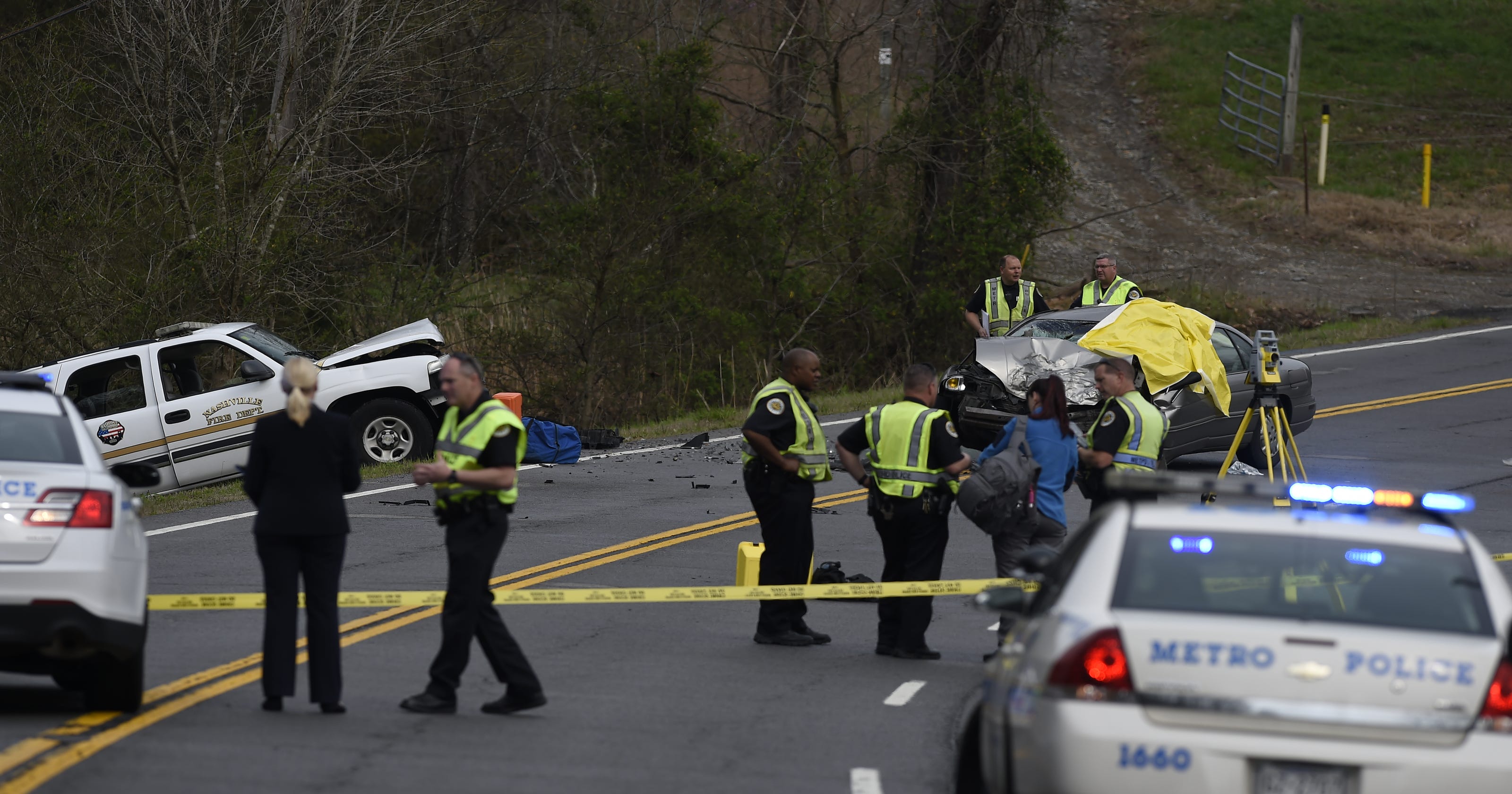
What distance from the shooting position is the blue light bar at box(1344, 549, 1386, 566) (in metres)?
5.64

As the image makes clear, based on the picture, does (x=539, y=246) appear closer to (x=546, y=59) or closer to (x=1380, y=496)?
(x=546, y=59)

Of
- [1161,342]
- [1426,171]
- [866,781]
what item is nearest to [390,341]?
[1161,342]

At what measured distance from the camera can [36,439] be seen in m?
8.09

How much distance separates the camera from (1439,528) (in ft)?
19.1

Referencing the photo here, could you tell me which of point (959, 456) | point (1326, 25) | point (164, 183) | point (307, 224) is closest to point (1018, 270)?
point (959, 456)

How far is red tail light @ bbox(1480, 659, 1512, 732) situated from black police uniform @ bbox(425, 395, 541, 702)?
438cm

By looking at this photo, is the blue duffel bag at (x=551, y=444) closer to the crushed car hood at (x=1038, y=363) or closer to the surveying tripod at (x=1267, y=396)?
the crushed car hood at (x=1038, y=363)

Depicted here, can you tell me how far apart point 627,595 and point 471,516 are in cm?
250

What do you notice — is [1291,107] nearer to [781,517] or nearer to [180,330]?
[180,330]

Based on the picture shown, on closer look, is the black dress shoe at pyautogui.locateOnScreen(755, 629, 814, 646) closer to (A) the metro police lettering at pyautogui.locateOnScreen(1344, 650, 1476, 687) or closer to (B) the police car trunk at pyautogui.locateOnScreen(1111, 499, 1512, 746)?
(B) the police car trunk at pyautogui.locateOnScreen(1111, 499, 1512, 746)

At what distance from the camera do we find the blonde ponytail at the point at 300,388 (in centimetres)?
788

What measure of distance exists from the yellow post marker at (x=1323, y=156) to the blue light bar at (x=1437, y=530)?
38275 millimetres

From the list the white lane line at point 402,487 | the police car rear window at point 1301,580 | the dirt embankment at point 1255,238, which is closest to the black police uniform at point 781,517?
the white lane line at point 402,487

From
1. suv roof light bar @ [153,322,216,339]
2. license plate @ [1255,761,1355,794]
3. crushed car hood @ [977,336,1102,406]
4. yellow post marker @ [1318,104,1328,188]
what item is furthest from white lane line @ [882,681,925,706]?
yellow post marker @ [1318,104,1328,188]
